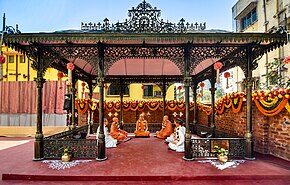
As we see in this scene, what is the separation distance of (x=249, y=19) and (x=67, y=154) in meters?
17.2

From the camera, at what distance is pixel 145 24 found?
602cm

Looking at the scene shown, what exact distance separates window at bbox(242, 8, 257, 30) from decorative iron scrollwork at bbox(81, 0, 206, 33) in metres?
12.7

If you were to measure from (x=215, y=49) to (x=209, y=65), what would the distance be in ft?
9.10

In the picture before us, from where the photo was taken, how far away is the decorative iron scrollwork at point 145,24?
19.6ft

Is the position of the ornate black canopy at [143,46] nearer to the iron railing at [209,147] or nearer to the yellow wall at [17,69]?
the iron railing at [209,147]

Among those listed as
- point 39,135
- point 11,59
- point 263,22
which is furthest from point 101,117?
point 11,59

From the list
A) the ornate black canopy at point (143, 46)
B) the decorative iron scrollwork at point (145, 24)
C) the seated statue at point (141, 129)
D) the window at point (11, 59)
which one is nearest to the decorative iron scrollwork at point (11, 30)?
the ornate black canopy at point (143, 46)

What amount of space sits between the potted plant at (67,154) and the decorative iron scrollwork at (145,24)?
3.73m

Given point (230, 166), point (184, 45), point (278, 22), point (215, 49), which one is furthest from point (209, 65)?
point (278, 22)

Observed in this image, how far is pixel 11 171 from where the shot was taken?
5.29 m

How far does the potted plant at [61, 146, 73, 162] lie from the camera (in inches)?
235

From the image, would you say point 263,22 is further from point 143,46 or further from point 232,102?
point 143,46

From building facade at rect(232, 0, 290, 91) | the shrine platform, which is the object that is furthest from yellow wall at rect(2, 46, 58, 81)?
building facade at rect(232, 0, 290, 91)

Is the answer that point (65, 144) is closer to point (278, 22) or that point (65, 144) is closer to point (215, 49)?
point (215, 49)
